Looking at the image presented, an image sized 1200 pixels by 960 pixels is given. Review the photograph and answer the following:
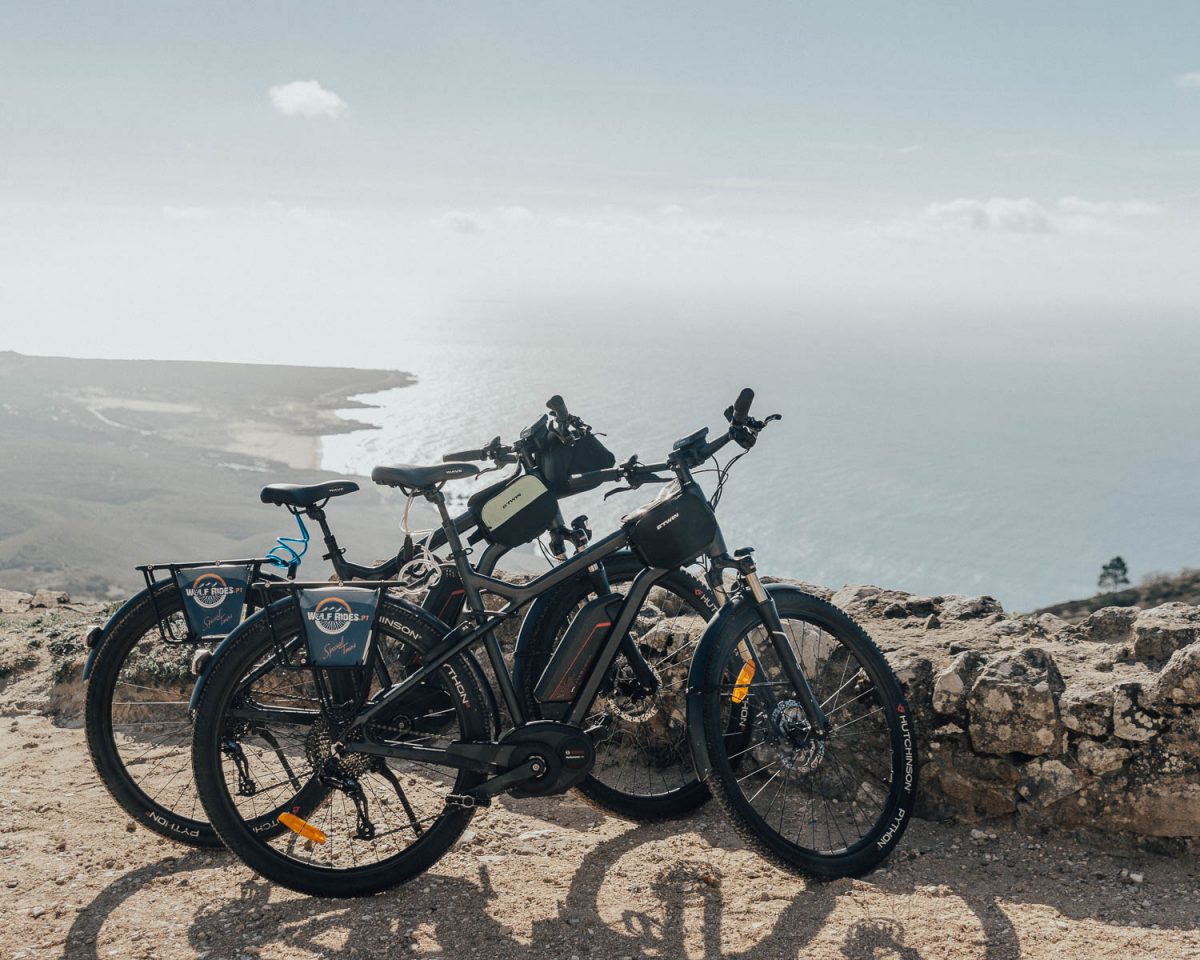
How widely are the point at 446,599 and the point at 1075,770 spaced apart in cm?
293

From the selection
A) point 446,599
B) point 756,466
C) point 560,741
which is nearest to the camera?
point 560,741

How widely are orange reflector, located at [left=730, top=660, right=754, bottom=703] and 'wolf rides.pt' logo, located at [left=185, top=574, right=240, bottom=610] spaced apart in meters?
2.29

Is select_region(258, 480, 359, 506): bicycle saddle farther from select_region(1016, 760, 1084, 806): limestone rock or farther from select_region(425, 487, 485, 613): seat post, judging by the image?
select_region(1016, 760, 1084, 806): limestone rock

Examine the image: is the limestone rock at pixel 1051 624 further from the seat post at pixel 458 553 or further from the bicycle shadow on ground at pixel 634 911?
the seat post at pixel 458 553

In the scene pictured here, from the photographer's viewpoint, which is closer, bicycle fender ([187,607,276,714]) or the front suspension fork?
bicycle fender ([187,607,276,714])

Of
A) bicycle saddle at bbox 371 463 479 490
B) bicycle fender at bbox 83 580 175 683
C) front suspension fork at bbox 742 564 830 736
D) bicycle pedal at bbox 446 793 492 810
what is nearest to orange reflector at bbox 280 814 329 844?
bicycle pedal at bbox 446 793 492 810

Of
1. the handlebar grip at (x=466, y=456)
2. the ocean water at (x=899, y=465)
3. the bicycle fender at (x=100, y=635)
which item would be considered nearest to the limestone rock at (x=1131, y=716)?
the handlebar grip at (x=466, y=456)

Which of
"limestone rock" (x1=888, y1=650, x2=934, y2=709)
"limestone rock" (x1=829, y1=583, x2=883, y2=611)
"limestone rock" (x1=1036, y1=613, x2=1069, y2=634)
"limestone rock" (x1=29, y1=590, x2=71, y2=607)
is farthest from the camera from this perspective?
"limestone rock" (x1=29, y1=590, x2=71, y2=607)

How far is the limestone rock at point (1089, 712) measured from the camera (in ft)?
13.9

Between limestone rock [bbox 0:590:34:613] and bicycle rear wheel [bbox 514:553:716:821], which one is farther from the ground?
bicycle rear wheel [bbox 514:553:716:821]

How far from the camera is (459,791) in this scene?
4.02 metres

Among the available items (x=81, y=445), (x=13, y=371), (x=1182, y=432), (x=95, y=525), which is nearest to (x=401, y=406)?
(x=81, y=445)

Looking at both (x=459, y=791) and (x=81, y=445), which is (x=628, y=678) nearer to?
(x=459, y=791)

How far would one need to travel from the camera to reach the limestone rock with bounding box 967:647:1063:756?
4316 mm
